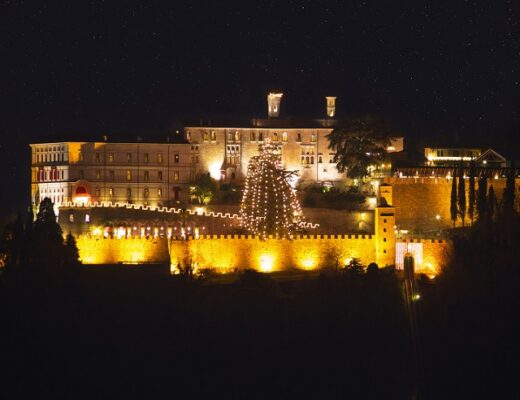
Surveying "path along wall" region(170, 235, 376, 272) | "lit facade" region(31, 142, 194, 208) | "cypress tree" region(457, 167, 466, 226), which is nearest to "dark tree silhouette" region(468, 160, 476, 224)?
"cypress tree" region(457, 167, 466, 226)

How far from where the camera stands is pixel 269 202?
101438 millimetres

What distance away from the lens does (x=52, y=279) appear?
311 ft

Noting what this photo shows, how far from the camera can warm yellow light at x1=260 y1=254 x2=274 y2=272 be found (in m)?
97.9

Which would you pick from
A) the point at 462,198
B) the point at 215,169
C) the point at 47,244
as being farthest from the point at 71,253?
the point at 215,169

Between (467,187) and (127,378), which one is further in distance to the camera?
(467,187)

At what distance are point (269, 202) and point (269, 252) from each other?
13.4 ft

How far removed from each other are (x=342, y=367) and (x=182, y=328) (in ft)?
25.0

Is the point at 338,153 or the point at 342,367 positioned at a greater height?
the point at 338,153

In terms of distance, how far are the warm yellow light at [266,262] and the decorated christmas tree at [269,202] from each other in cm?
121

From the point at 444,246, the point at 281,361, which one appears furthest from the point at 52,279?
the point at 444,246

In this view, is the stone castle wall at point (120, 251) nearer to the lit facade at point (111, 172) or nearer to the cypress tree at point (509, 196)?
the lit facade at point (111, 172)

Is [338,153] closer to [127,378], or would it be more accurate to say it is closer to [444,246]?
[444,246]

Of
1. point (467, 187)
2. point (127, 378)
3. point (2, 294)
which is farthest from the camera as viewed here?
point (467, 187)

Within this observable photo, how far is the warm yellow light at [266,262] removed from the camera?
321ft
